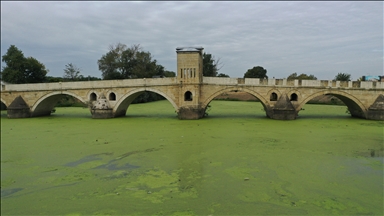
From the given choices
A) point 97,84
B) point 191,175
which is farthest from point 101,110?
point 191,175

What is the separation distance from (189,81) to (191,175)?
35.5 ft

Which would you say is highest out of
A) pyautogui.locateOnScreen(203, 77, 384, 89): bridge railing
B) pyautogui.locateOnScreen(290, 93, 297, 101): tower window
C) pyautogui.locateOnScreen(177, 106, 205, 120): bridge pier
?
pyautogui.locateOnScreen(203, 77, 384, 89): bridge railing

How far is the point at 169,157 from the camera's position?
24.5 feet

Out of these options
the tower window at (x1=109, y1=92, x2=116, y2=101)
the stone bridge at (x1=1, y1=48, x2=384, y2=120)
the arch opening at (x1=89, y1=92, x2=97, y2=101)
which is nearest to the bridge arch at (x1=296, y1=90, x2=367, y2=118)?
the stone bridge at (x1=1, y1=48, x2=384, y2=120)

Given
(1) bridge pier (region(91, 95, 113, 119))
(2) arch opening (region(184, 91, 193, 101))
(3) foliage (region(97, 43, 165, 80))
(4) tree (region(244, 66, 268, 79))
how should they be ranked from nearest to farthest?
1. (2) arch opening (region(184, 91, 193, 101))
2. (1) bridge pier (region(91, 95, 113, 119))
3. (3) foliage (region(97, 43, 165, 80))
4. (4) tree (region(244, 66, 268, 79))

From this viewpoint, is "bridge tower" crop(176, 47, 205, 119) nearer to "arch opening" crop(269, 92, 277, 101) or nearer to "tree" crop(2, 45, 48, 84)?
"arch opening" crop(269, 92, 277, 101)

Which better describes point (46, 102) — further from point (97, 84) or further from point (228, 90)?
point (228, 90)

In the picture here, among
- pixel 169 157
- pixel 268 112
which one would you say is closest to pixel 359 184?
pixel 169 157

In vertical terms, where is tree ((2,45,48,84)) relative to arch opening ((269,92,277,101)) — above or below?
above

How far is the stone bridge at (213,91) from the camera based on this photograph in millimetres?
16188

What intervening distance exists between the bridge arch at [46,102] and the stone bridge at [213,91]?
1.19 meters

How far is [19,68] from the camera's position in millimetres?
25531

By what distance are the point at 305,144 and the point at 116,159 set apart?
5.87m

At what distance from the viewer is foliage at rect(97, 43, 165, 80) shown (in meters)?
33.7
